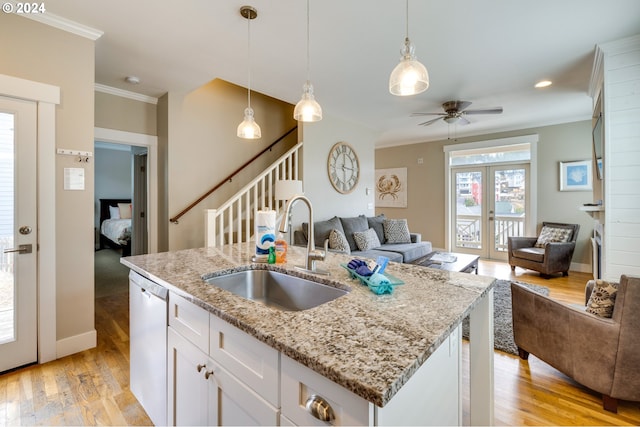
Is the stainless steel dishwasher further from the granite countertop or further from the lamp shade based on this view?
the lamp shade

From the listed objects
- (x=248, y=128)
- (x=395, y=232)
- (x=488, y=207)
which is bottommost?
(x=395, y=232)

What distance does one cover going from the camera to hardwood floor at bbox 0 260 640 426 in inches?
65.7

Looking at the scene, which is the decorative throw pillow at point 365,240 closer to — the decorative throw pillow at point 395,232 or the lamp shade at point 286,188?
the decorative throw pillow at point 395,232

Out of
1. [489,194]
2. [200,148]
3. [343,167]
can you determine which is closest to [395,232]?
[343,167]

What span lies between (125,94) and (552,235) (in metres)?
6.74

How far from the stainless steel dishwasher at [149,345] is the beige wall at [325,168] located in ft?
9.06

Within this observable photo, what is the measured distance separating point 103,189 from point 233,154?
5434 millimetres

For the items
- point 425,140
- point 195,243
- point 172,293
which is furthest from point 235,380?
point 425,140

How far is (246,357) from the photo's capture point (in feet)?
3.08

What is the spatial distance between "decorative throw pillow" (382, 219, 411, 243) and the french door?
1979mm

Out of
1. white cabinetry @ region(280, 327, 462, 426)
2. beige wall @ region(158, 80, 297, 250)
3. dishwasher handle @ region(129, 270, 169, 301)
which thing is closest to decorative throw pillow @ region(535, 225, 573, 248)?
beige wall @ region(158, 80, 297, 250)

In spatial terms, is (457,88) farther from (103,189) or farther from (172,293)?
(103,189)

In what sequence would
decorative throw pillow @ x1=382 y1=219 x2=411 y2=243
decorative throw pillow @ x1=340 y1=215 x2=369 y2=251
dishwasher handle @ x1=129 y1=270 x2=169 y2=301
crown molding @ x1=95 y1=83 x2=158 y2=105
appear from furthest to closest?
decorative throw pillow @ x1=382 y1=219 x2=411 y2=243
decorative throw pillow @ x1=340 y1=215 x2=369 y2=251
crown molding @ x1=95 y1=83 x2=158 y2=105
dishwasher handle @ x1=129 y1=270 x2=169 y2=301

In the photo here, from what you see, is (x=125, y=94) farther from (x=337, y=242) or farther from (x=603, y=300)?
(x=603, y=300)
